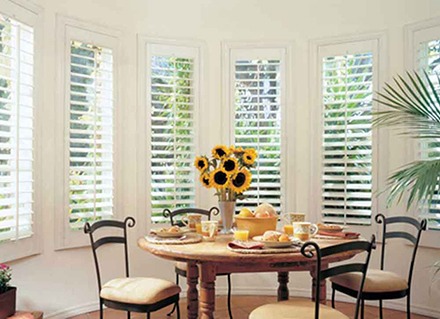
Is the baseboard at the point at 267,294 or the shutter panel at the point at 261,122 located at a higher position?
the shutter panel at the point at 261,122

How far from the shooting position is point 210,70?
4609 millimetres

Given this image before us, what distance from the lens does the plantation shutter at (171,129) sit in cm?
442

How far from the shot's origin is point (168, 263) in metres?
4.51

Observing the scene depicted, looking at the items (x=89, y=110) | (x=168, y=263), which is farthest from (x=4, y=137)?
(x=168, y=263)

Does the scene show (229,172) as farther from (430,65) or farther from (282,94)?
(430,65)

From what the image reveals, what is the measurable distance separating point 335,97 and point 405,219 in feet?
4.63

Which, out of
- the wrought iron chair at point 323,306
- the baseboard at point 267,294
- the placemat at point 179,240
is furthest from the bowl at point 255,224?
the baseboard at point 267,294

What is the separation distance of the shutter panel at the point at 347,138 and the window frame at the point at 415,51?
0.32 metres

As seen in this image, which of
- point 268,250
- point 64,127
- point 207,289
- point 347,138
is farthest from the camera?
point 347,138

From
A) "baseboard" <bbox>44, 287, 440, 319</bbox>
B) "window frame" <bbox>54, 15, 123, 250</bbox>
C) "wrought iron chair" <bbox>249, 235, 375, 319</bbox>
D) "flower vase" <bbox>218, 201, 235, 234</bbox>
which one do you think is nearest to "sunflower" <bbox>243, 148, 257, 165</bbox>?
"flower vase" <bbox>218, 201, 235, 234</bbox>

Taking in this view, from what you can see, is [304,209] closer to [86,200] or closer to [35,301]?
[86,200]

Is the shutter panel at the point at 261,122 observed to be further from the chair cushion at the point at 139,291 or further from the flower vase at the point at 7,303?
the flower vase at the point at 7,303

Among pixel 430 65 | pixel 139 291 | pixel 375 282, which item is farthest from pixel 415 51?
pixel 139 291

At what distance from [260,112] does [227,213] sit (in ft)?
5.49
